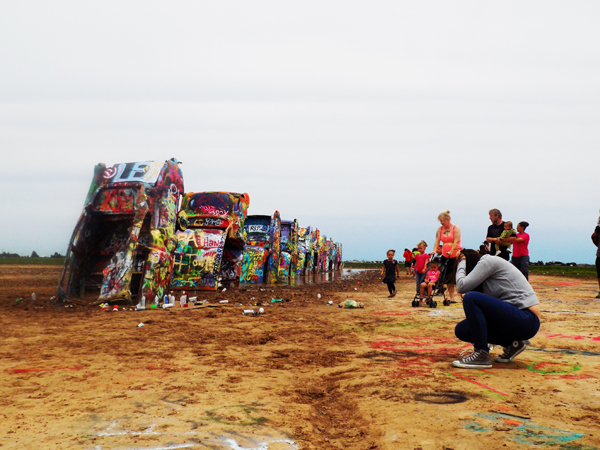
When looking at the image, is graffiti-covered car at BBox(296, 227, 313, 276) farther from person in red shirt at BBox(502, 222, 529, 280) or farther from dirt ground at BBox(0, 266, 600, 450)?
dirt ground at BBox(0, 266, 600, 450)

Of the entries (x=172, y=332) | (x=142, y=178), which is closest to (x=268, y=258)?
(x=142, y=178)

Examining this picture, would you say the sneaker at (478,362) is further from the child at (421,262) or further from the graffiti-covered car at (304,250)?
the graffiti-covered car at (304,250)

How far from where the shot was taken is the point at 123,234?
1223cm

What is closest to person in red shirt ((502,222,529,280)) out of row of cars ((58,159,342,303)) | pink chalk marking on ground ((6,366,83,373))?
row of cars ((58,159,342,303))

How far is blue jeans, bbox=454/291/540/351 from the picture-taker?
4.68 metres

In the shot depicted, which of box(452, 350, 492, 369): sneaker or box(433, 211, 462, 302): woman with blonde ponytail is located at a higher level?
box(433, 211, 462, 302): woman with blonde ponytail

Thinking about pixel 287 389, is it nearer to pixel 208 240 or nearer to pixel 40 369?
pixel 40 369

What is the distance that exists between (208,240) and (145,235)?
363 centimetres

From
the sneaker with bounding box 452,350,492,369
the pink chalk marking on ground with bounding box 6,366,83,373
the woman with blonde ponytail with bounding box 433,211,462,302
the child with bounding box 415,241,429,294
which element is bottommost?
the pink chalk marking on ground with bounding box 6,366,83,373

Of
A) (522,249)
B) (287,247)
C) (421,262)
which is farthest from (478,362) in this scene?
(287,247)

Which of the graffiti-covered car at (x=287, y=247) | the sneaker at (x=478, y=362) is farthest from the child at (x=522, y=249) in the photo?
the graffiti-covered car at (x=287, y=247)

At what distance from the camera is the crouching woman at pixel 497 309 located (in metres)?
4.70

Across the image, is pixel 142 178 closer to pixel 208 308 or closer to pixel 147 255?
pixel 147 255

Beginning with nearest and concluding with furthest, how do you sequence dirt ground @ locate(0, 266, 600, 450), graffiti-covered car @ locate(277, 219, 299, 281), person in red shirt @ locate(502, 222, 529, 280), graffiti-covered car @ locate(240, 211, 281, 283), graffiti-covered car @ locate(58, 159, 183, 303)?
1. dirt ground @ locate(0, 266, 600, 450)
2. person in red shirt @ locate(502, 222, 529, 280)
3. graffiti-covered car @ locate(58, 159, 183, 303)
4. graffiti-covered car @ locate(240, 211, 281, 283)
5. graffiti-covered car @ locate(277, 219, 299, 281)
